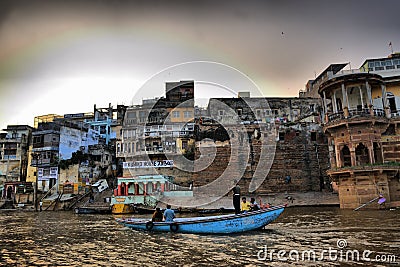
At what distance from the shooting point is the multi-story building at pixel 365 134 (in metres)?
Answer: 21.7

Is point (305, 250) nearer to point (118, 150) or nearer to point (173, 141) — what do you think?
point (173, 141)

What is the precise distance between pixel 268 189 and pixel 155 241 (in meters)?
23.4

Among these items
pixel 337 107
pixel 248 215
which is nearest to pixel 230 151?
pixel 337 107

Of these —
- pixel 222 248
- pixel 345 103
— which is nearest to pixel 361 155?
pixel 345 103

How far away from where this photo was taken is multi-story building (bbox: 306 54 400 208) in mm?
21734

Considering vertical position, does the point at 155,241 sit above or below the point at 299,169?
below

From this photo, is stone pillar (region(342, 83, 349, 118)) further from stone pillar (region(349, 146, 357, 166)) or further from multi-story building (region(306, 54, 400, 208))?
stone pillar (region(349, 146, 357, 166))

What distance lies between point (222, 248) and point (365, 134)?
16.9m

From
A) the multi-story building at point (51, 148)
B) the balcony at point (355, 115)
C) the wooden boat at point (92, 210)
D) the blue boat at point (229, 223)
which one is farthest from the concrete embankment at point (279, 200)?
the multi-story building at point (51, 148)

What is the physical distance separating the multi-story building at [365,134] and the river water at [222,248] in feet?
23.5

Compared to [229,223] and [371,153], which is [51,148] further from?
[371,153]

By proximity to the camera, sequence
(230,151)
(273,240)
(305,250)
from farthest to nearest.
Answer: (230,151) < (273,240) < (305,250)

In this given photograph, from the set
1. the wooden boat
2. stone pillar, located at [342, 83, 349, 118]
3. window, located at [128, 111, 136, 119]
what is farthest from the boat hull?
window, located at [128, 111, 136, 119]

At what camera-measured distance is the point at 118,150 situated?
4462 centimetres
